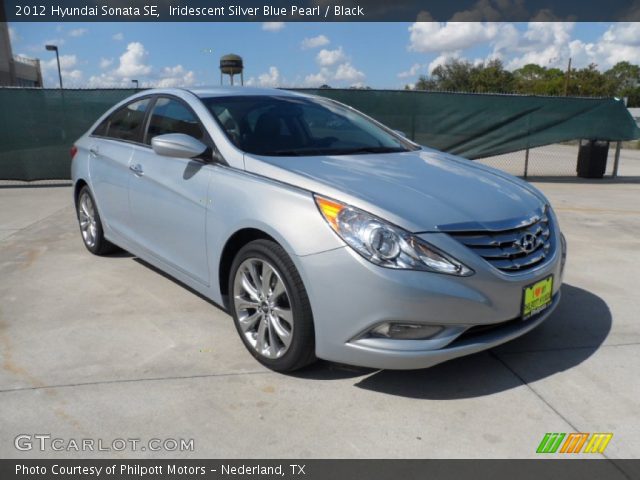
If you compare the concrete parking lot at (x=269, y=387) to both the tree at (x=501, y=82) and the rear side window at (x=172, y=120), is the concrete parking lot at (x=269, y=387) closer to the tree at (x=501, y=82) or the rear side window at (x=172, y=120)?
the rear side window at (x=172, y=120)

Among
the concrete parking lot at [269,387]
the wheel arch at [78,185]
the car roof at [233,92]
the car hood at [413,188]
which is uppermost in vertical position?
the car roof at [233,92]

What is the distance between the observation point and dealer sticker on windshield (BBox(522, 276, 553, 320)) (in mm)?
2820

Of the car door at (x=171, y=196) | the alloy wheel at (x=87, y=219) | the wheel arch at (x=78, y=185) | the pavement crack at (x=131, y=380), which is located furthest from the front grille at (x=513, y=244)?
the wheel arch at (x=78, y=185)

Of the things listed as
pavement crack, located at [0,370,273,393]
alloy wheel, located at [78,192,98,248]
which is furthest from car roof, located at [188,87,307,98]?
pavement crack, located at [0,370,273,393]

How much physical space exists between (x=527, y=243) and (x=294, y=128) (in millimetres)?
1738

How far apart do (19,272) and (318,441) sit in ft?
11.8

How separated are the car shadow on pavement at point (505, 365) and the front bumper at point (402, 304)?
0.31m

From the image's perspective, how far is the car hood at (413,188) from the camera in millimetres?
2682

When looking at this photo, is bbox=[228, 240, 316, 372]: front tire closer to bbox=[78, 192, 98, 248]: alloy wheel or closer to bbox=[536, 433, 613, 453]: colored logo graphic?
bbox=[536, 433, 613, 453]: colored logo graphic

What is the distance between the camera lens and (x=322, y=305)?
264 centimetres

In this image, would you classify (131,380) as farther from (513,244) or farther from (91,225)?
(91,225)

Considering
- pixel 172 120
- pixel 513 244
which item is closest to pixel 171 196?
pixel 172 120
